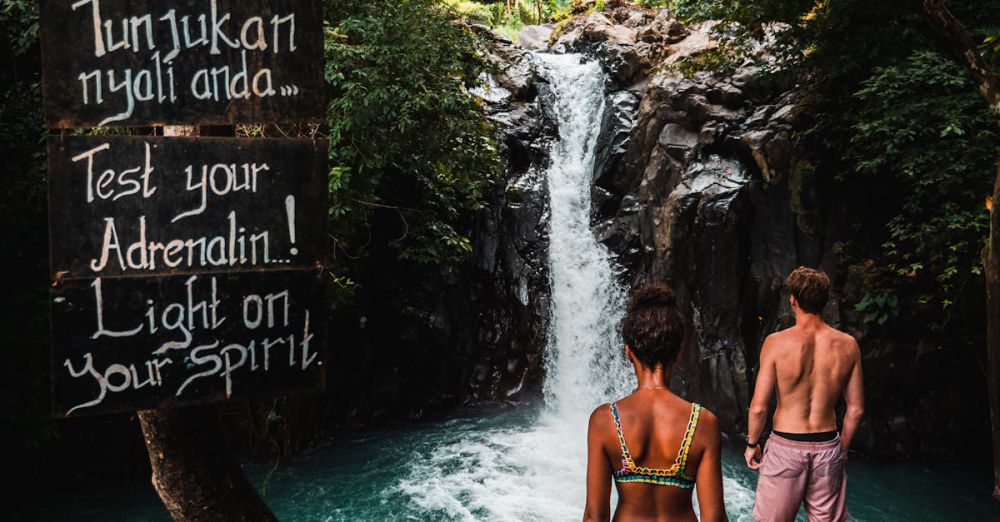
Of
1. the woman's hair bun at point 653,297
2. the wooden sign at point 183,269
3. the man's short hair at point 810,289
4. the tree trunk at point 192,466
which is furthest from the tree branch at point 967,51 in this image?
the tree trunk at point 192,466

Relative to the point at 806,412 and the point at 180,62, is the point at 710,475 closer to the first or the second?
the point at 806,412

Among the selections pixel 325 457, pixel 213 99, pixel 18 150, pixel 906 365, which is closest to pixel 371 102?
pixel 18 150

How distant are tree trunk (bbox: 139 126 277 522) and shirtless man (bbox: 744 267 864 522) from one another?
282 cm

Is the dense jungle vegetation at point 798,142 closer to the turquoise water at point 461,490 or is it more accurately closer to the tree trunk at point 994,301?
the turquoise water at point 461,490

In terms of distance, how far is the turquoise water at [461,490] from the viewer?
6.49m

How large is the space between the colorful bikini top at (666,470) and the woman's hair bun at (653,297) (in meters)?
0.38

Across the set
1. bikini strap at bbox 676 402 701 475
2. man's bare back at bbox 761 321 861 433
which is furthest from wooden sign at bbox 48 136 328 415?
man's bare back at bbox 761 321 861 433

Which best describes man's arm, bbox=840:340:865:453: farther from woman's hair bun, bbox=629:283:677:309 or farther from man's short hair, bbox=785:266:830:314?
woman's hair bun, bbox=629:283:677:309

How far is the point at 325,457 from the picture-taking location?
8234 millimetres

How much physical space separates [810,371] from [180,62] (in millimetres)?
3606

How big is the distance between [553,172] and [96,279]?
10.3 metres

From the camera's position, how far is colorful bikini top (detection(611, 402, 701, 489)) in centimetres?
217

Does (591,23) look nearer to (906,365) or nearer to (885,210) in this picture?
(885,210)

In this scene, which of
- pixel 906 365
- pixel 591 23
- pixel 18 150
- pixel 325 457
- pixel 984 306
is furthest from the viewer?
pixel 591 23
